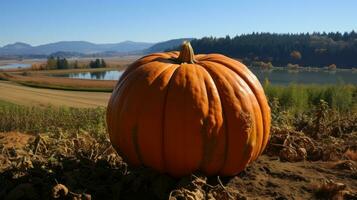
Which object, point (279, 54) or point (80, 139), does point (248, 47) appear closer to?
point (279, 54)

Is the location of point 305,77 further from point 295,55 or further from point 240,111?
point 240,111

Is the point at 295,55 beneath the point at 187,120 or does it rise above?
beneath

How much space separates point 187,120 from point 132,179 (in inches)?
19.4

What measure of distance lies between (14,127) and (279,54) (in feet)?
335

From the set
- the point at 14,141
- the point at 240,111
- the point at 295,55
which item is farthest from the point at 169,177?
the point at 295,55

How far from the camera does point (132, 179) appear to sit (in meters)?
2.66

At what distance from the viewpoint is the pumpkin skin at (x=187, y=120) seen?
2.76 m

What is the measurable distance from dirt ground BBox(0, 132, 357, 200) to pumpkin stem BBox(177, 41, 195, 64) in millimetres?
853

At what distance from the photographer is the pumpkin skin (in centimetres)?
276

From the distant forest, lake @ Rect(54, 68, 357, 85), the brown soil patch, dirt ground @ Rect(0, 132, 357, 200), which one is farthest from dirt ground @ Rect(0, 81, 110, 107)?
the distant forest

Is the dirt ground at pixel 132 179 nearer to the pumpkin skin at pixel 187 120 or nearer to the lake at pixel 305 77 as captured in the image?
the pumpkin skin at pixel 187 120

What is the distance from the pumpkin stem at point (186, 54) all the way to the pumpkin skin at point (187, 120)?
0.35 feet

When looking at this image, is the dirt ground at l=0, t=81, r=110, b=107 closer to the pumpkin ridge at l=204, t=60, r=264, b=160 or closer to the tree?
the pumpkin ridge at l=204, t=60, r=264, b=160

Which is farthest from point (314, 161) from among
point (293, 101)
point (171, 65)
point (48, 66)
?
point (48, 66)
